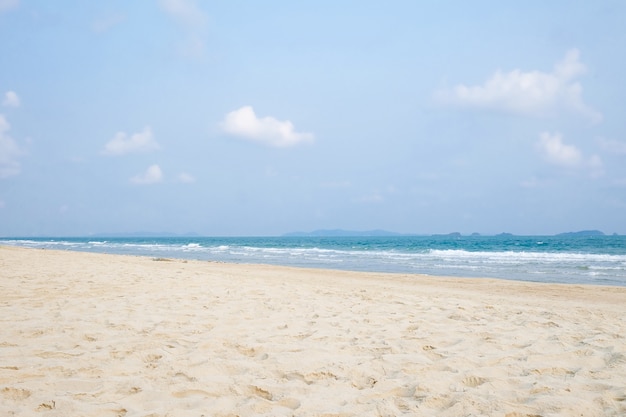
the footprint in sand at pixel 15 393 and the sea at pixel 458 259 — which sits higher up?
the footprint in sand at pixel 15 393

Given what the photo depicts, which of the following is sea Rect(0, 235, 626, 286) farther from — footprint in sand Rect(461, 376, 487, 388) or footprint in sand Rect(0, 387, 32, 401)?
footprint in sand Rect(0, 387, 32, 401)

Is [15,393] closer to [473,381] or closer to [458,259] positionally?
[473,381]

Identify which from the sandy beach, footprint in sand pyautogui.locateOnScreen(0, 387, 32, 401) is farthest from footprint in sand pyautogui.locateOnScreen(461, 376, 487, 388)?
footprint in sand pyautogui.locateOnScreen(0, 387, 32, 401)

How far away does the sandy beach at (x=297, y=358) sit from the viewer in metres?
3.17

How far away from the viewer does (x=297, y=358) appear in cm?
419

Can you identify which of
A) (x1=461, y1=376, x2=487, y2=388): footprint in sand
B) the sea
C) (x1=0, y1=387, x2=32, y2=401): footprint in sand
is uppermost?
(x1=0, y1=387, x2=32, y2=401): footprint in sand

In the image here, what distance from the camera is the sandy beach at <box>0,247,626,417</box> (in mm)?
3166

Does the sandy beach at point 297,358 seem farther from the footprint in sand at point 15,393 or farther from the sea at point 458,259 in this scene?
the sea at point 458,259

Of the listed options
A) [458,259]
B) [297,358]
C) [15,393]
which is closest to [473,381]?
[297,358]

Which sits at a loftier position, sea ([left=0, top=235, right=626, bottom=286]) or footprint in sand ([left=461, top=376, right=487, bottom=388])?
footprint in sand ([left=461, top=376, right=487, bottom=388])

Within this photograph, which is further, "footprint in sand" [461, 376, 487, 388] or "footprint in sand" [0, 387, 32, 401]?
"footprint in sand" [461, 376, 487, 388]

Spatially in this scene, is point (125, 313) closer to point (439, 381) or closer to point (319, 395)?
point (319, 395)

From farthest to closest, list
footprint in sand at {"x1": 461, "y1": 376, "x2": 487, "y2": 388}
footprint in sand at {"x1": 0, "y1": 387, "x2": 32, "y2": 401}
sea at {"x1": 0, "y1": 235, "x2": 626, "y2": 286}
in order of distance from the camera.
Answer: sea at {"x1": 0, "y1": 235, "x2": 626, "y2": 286} → footprint in sand at {"x1": 461, "y1": 376, "x2": 487, "y2": 388} → footprint in sand at {"x1": 0, "y1": 387, "x2": 32, "y2": 401}

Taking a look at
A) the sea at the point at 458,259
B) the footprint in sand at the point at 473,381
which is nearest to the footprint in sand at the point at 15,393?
the footprint in sand at the point at 473,381
